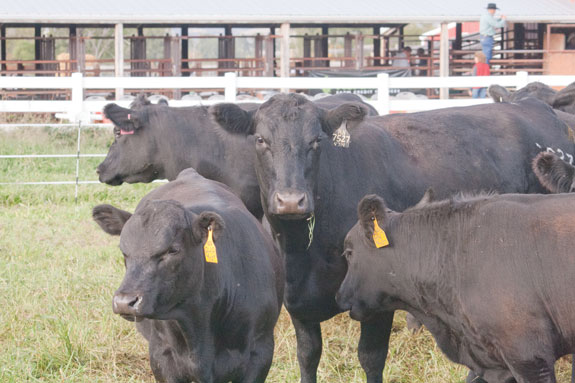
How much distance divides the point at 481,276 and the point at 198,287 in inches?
55.8

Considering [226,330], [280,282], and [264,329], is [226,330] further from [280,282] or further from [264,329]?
[280,282]

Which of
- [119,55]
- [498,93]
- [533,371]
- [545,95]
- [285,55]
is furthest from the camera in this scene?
[285,55]

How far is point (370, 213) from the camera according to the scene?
4.83m

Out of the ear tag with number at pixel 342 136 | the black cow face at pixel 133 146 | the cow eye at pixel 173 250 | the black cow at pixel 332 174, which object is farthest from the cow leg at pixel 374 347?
the black cow face at pixel 133 146

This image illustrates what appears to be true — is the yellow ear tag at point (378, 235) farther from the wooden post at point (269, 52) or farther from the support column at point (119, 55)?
the wooden post at point (269, 52)

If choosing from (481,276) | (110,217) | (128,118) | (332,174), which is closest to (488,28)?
(128,118)

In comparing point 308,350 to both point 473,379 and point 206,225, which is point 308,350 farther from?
point 206,225

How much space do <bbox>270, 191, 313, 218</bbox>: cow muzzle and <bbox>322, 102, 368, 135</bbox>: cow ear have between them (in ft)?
2.27

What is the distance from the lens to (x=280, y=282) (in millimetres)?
5254

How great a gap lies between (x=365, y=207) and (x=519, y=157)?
7.33 ft

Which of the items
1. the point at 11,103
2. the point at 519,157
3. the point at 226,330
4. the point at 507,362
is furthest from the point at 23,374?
the point at 11,103

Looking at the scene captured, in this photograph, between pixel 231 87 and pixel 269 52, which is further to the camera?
pixel 269 52

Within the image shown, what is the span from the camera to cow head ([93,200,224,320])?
4.09m
